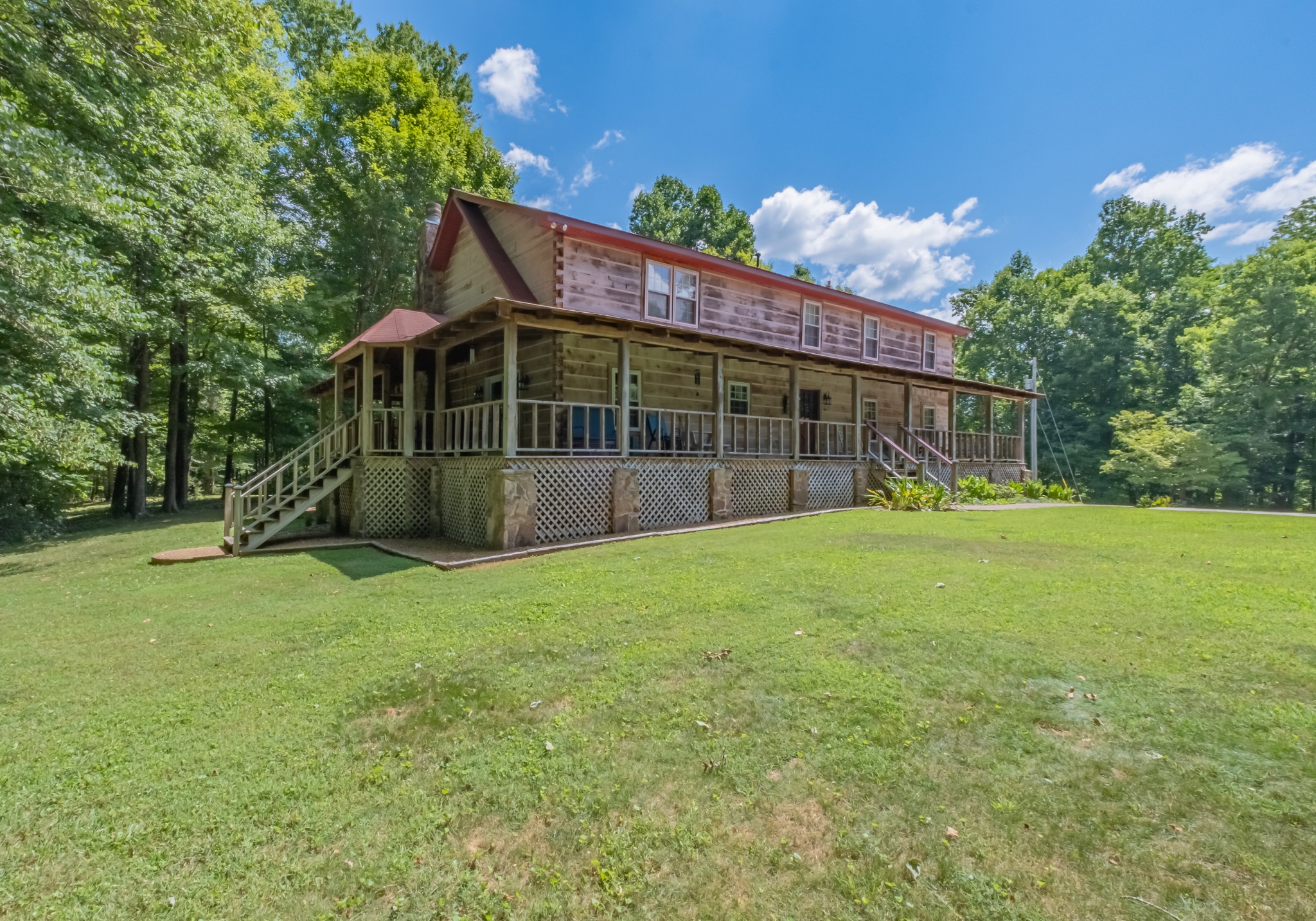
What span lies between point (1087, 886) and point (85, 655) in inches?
304

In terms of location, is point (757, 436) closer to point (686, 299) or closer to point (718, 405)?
point (718, 405)

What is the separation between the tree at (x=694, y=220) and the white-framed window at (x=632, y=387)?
30935 mm

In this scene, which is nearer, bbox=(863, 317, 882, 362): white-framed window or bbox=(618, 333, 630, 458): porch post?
bbox=(618, 333, 630, 458): porch post

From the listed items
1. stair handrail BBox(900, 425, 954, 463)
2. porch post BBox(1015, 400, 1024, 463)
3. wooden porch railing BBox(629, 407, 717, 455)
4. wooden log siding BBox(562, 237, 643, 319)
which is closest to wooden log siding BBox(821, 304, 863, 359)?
stair handrail BBox(900, 425, 954, 463)

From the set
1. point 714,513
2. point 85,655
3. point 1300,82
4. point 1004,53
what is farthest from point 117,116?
point 1300,82

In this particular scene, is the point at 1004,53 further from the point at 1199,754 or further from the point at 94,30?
the point at 94,30

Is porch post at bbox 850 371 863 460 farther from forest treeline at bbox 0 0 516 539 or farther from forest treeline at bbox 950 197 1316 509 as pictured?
forest treeline at bbox 950 197 1316 509

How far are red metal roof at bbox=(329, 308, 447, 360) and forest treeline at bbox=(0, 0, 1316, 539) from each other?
4624 millimetres

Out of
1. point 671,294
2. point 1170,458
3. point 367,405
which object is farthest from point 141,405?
point 1170,458

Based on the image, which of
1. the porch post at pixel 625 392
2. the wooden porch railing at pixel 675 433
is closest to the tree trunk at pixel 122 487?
the wooden porch railing at pixel 675 433

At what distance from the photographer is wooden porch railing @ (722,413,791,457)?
50.0ft

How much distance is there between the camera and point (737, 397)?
711 inches

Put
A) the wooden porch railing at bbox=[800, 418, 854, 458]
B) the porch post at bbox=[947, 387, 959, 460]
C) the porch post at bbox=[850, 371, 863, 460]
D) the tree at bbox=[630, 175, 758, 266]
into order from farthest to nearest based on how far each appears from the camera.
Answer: the tree at bbox=[630, 175, 758, 266]
the porch post at bbox=[947, 387, 959, 460]
the porch post at bbox=[850, 371, 863, 460]
the wooden porch railing at bbox=[800, 418, 854, 458]

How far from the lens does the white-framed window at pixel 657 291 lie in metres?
15.2
